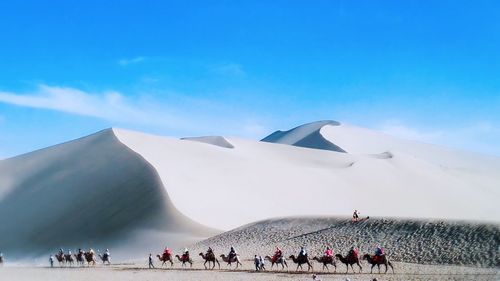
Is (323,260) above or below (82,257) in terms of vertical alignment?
below

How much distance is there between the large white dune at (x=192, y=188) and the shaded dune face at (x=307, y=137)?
41499mm

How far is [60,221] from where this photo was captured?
181ft

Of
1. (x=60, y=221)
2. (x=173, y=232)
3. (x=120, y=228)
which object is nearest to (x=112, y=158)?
(x=60, y=221)

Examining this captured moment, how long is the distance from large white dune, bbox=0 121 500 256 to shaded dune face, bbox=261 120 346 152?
136ft

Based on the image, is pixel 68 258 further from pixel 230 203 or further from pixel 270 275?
pixel 230 203

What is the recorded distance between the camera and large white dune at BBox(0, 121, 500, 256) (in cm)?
5238

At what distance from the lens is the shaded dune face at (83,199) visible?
165ft

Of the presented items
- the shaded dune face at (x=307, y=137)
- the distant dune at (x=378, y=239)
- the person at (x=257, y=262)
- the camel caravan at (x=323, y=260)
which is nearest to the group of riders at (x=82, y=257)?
A: the camel caravan at (x=323, y=260)

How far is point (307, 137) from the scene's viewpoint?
137m

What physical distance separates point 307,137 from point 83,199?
83947mm

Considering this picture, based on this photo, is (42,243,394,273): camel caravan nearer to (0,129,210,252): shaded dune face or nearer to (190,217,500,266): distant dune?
(190,217,500,266): distant dune

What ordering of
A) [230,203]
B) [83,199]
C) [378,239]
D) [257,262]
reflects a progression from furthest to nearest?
[83,199], [230,203], [378,239], [257,262]

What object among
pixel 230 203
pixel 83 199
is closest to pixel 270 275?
pixel 230 203

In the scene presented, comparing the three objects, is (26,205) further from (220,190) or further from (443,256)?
(443,256)
